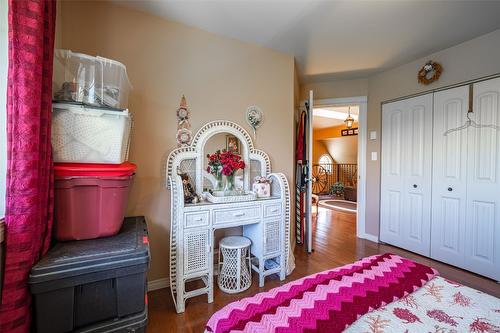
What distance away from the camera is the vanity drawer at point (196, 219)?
179 cm

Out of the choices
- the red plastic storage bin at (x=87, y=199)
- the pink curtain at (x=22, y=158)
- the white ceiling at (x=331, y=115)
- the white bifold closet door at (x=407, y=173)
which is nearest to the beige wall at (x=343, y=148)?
the white ceiling at (x=331, y=115)

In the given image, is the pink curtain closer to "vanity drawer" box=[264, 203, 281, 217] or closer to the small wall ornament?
the small wall ornament

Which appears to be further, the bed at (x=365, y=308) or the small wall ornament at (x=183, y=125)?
the small wall ornament at (x=183, y=125)

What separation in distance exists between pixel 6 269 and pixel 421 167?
364cm

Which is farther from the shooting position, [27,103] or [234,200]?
[234,200]

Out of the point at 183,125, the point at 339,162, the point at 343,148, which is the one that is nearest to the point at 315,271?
the point at 183,125

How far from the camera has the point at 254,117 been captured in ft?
7.98

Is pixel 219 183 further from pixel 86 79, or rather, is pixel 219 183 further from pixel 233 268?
pixel 86 79

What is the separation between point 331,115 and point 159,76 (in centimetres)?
535

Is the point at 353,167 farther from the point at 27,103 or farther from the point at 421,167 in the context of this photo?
the point at 27,103

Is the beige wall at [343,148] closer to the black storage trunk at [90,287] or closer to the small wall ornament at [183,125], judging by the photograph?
the small wall ornament at [183,125]

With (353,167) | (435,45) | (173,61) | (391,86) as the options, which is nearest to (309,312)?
(173,61)

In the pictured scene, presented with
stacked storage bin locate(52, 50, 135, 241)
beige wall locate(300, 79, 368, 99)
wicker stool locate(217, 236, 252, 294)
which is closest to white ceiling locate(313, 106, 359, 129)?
beige wall locate(300, 79, 368, 99)

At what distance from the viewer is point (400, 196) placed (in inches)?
121
